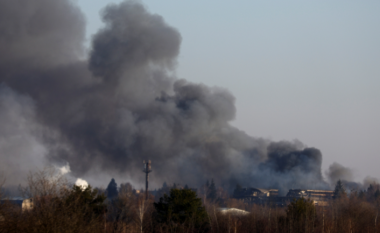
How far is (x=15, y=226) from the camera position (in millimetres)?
16609

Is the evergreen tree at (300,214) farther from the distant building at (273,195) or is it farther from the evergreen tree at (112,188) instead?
the evergreen tree at (112,188)

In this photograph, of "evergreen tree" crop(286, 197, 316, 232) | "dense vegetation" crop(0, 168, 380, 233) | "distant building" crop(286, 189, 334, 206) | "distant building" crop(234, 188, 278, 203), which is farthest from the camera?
"distant building" crop(234, 188, 278, 203)

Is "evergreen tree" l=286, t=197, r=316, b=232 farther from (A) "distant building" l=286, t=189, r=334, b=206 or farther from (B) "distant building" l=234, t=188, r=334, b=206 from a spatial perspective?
(A) "distant building" l=286, t=189, r=334, b=206

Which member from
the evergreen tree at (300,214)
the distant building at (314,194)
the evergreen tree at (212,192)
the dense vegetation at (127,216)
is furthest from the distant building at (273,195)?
the evergreen tree at (300,214)

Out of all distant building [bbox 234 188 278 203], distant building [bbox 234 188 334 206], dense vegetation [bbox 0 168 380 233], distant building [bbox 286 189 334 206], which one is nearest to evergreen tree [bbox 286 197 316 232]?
dense vegetation [bbox 0 168 380 233]

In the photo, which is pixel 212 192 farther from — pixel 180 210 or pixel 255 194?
pixel 180 210

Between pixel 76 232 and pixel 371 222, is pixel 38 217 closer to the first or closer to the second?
pixel 76 232

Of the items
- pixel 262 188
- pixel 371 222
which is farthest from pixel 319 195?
pixel 371 222

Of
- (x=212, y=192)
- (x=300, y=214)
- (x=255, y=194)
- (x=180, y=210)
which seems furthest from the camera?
(x=212, y=192)

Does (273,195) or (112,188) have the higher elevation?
(112,188)

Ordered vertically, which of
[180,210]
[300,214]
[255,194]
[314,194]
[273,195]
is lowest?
[273,195]

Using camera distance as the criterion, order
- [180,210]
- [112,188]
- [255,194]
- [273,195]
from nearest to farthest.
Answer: [180,210] < [273,195] < [255,194] < [112,188]

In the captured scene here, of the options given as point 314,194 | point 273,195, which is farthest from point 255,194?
point 314,194

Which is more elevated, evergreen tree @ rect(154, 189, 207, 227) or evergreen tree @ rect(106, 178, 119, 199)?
evergreen tree @ rect(154, 189, 207, 227)
